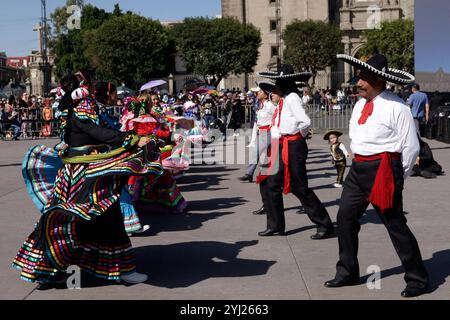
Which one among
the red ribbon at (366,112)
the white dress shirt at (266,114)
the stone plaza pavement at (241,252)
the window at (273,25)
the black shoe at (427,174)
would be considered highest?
the window at (273,25)

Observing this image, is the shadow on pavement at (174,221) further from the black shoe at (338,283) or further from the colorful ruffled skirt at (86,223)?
the black shoe at (338,283)

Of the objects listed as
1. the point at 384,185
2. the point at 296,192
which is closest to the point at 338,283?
the point at 384,185

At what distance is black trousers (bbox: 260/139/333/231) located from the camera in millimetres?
8297

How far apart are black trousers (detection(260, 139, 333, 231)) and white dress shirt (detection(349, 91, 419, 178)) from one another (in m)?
2.34

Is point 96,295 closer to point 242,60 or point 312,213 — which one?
point 312,213

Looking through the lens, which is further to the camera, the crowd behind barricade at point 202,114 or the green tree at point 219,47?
the green tree at point 219,47

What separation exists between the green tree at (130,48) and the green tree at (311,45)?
12728mm

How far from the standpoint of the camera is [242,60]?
69.1 m

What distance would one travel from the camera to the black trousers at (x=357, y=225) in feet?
19.6

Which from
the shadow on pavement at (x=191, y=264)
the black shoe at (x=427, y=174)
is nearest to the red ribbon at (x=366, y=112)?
the shadow on pavement at (x=191, y=264)

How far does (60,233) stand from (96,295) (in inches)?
23.0

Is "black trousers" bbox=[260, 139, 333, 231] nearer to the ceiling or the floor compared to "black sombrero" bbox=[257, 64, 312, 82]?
nearer to the floor

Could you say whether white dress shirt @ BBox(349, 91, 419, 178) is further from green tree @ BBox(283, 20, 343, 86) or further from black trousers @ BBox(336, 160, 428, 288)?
green tree @ BBox(283, 20, 343, 86)

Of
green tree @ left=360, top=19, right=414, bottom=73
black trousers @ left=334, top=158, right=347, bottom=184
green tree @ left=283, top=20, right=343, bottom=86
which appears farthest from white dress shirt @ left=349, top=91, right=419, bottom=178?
green tree @ left=283, top=20, right=343, bottom=86
